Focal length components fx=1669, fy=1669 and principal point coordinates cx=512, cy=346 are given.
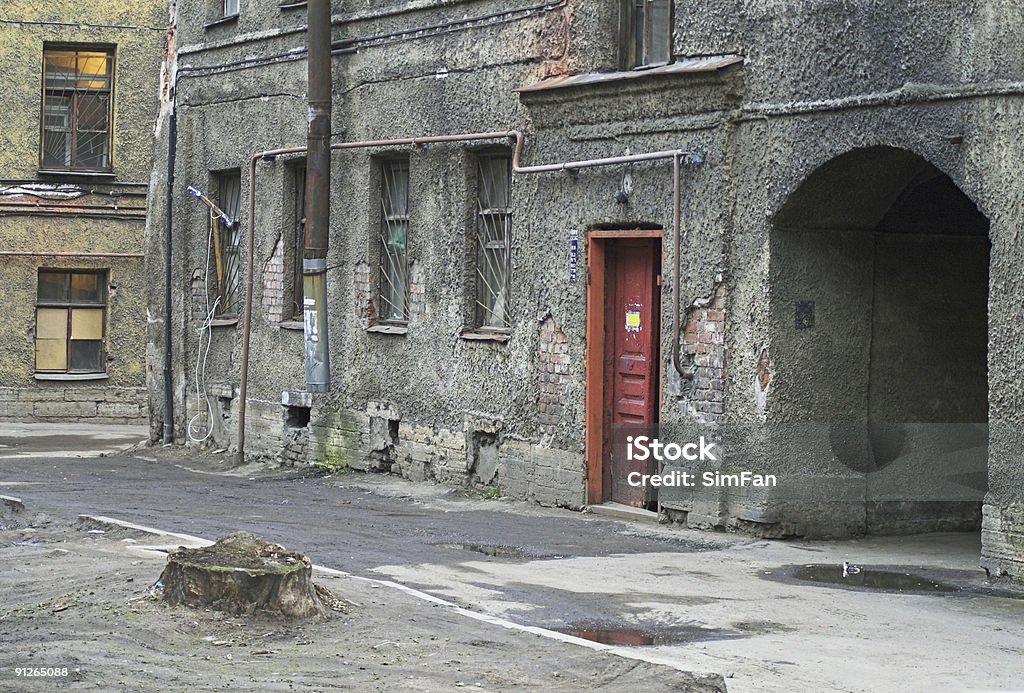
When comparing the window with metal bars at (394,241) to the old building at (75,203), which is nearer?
the window with metal bars at (394,241)

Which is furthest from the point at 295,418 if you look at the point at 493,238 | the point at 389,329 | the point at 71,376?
the point at 71,376

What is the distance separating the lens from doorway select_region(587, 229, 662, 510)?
1351 cm

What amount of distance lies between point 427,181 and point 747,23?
444 centimetres

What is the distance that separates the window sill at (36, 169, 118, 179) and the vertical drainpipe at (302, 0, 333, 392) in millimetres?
9588

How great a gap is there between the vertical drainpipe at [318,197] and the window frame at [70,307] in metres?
9.81

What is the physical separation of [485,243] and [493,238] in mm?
132

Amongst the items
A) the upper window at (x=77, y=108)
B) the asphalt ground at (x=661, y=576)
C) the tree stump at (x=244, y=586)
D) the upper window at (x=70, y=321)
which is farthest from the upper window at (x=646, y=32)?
the upper window at (x=70, y=321)

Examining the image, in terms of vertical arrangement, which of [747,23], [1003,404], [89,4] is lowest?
[1003,404]

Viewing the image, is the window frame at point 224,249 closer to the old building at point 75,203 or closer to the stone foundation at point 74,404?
the old building at point 75,203

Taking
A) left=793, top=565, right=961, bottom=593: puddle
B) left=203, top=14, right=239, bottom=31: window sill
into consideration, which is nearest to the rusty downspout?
left=203, top=14, right=239, bottom=31: window sill

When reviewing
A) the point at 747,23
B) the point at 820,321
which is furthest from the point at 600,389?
the point at 747,23

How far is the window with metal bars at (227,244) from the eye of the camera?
19375 millimetres

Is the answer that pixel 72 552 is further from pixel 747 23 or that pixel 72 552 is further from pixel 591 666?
pixel 747 23

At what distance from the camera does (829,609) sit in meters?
9.63
